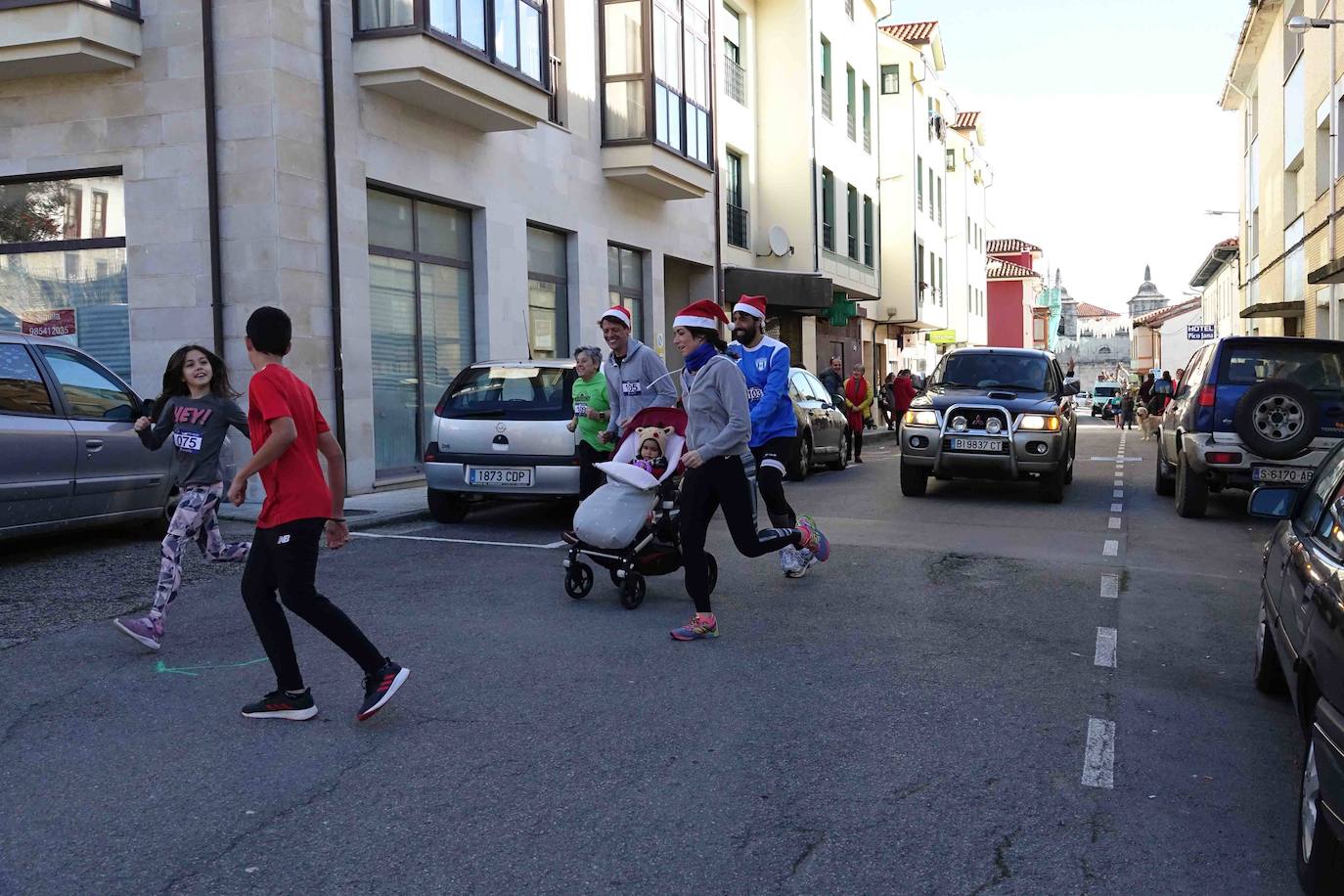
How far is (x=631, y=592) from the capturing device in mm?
7207

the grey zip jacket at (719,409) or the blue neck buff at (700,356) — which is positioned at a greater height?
the blue neck buff at (700,356)

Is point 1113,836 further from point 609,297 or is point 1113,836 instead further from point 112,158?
point 609,297

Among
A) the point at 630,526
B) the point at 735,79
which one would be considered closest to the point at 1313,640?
the point at 630,526

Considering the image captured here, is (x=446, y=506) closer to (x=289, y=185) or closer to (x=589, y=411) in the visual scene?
(x=589, y=411)

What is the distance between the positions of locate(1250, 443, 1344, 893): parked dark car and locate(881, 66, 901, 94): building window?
37.6 metres

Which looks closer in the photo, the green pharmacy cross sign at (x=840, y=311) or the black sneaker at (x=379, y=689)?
the black sneaker at (x=379, y=689)

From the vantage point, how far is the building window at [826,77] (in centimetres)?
3022

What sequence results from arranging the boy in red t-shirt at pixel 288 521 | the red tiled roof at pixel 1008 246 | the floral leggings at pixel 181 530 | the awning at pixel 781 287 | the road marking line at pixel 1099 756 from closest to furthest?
the road marking line at pixel 1099 756, the boy in red t-shirt at pixel 288 521, the floral leggings at pixel 181 530, the awning at pixel 781 287, the red tiled roof at pixel 1008 246

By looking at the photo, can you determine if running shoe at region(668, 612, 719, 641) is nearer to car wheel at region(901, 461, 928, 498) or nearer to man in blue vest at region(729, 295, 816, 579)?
man in blue vest at region(729, 295, 816, 579)

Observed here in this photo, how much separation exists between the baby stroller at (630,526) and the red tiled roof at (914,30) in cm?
3978

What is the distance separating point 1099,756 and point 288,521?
3.22 meters

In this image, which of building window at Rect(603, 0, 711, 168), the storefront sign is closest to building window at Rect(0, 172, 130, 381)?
the storefront sign

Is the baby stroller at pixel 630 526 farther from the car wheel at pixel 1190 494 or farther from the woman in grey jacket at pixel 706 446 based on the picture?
the car wheel at pixel 1190 494

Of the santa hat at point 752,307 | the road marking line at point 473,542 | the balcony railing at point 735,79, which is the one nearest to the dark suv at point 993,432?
the road marking line at point 473,542
